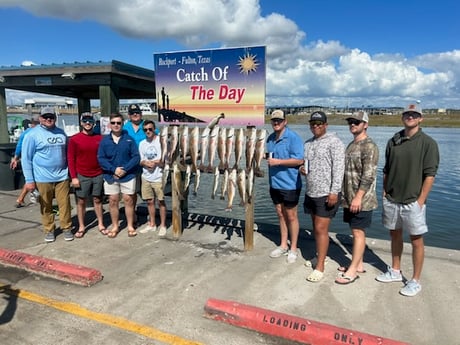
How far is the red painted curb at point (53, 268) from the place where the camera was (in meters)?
4.15

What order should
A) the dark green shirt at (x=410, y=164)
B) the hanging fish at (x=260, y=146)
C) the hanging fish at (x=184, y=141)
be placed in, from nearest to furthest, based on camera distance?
the dark green shirt at (x=410, y=164)
the hanging fish at (x=260, y=146)
the hanging fish at (x=184, y=141)

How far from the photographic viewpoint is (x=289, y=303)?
12.3ft

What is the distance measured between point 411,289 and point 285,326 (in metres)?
1.63

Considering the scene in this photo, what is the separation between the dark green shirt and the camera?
11.9 ft

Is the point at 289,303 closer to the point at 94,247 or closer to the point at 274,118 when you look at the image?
the point at 274,118

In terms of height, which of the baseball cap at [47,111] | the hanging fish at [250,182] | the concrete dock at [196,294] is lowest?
the concrete dock at [196,294]

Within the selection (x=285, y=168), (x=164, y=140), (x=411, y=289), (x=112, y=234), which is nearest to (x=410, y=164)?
(x=411, y=289)

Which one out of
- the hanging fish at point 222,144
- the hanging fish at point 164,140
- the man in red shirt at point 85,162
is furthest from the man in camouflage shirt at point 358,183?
the man in red shirt at point 85,162

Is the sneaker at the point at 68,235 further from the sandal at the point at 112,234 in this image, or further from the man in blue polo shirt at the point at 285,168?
the man in blue polo shirt at the point at 285,168

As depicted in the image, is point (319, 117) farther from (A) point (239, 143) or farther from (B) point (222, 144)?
(B) point (222, 144)

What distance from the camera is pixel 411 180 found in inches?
146

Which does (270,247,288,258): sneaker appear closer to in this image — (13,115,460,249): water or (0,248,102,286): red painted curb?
(13,115,460,249): water

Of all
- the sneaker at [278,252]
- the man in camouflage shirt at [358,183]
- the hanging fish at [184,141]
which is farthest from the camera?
the hanging fish at [184,141]

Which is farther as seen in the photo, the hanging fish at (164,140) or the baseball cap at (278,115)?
the hanging fish at (164,140)
